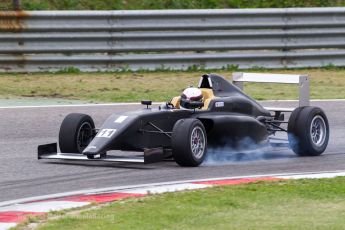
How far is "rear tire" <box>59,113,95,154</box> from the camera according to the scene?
454 inches

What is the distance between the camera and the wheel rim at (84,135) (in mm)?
11648

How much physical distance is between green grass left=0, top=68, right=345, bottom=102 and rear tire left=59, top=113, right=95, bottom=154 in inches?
185

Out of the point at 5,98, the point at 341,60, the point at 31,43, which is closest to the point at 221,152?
the point at 5,98

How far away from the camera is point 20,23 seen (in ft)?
60.8

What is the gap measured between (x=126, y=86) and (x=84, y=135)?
6.38 metres

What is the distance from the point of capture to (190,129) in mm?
10930

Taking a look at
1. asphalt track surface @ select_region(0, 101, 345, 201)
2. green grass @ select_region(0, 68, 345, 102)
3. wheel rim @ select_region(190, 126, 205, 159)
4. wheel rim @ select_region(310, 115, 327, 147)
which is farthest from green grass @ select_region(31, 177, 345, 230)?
green grass @ select_region(0, 68, 345, 102)

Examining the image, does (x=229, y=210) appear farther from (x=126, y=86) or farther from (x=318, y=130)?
(x=126, y=86)

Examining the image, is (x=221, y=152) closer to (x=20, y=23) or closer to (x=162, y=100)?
(x=162, y=100)

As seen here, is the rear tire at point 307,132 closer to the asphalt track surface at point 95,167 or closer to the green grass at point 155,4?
the asphalt track surface at point 95,167

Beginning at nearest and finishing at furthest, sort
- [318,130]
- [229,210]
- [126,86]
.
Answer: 1. [229,210]
2. [318,130]
3. [126,86]

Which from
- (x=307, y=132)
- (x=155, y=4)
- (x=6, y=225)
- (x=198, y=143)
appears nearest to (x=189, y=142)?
(x=198, y=143)

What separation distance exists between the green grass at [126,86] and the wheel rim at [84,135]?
469 centimetres

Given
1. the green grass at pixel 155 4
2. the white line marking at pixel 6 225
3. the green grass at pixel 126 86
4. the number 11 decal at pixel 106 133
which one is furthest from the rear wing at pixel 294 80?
the green grass at pixel 155 4
